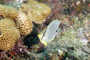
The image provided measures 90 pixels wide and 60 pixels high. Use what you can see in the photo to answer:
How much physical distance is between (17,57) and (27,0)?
291cm

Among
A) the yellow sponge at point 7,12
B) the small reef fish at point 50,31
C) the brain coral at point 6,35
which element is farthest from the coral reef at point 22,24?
the small reef fish at point 50,31

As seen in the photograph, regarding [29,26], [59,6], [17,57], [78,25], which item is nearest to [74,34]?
[78,25]

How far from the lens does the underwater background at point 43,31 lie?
2949mm

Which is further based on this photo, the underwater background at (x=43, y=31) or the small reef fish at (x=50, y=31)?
the underwater background at (x=43, y=31)

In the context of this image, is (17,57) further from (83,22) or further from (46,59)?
(83,22)

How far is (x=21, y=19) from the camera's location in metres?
3.60

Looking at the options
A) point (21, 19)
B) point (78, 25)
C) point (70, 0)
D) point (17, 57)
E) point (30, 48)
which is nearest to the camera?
point (17, 57)

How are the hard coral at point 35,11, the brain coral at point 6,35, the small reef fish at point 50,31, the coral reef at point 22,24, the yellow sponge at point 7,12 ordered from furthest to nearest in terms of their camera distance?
the hard coral at point 35,11
the coral reef at point 22,24
the yellow sponge at point 7,12
the brain coral at point 6,35
the small reef fish at point 50,31

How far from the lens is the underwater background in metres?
2.95

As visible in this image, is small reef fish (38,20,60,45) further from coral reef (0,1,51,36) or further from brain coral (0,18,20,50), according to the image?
coral reef (0,1,51,36)

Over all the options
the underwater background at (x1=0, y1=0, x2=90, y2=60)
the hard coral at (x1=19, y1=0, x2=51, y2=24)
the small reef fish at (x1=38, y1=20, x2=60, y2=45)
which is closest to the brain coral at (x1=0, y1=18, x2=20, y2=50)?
the underwater background at (x1=0, y1=0, x2=90, y2=60)

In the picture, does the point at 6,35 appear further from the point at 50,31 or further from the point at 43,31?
the point at 50,31

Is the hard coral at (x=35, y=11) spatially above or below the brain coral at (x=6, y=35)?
above

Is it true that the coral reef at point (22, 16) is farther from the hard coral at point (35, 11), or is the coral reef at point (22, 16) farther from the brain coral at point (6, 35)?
the brain coral at point (6, 35)
